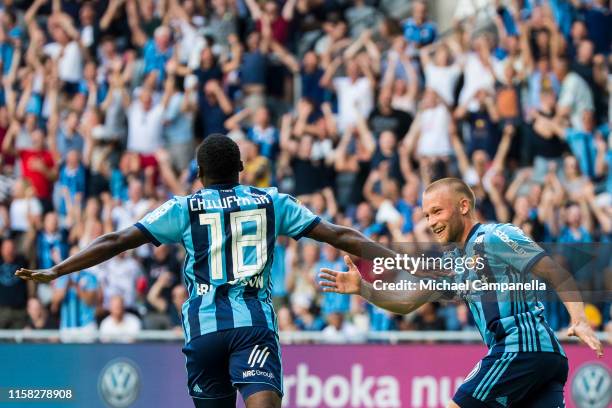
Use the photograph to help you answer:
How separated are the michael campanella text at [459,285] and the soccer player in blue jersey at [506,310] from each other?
25mm

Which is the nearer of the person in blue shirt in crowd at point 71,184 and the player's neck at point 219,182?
the player's neck at point 219,182

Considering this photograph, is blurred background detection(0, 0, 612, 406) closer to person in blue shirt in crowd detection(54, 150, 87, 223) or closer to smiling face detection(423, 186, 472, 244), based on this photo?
person in blue shirt in crowd detection(54, 150, 87, 223)

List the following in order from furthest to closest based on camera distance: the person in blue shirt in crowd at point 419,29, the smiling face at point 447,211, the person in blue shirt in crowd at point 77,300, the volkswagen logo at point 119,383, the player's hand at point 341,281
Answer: the person in blue shirt in crowd at point 419,29, the person in blue shirt in crowd at point 77,300, the volkswagen logo at point 119,383, the smiling face at point 447,211, the player's hand at point 341,281

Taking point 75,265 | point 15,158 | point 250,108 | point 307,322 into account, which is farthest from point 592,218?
point 75,265

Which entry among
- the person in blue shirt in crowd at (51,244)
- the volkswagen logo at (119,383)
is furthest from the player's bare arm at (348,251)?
the person in blue shirt in crowd at (51,244)

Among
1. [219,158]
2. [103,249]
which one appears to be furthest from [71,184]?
[219,158]

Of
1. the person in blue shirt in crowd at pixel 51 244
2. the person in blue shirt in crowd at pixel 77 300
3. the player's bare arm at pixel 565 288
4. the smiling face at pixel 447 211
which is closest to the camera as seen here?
the player's bare arm at pixel 565 288

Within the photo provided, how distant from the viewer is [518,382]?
701 centimetres

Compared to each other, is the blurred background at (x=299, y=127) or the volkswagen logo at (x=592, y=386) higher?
the blurred background at (x=299, y=127)

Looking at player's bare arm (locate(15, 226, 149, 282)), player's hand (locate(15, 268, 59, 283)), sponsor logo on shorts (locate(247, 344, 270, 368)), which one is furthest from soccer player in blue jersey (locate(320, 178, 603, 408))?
player's hand (locate(15, 268, 59, 283))

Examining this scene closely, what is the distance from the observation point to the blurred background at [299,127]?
1462cm

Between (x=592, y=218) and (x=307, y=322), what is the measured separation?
12.5 feet

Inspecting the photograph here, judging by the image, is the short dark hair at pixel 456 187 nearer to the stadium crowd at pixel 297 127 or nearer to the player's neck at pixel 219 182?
the player's neck at pixel 219 182

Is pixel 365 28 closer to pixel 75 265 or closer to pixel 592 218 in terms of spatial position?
pixel 592 218
